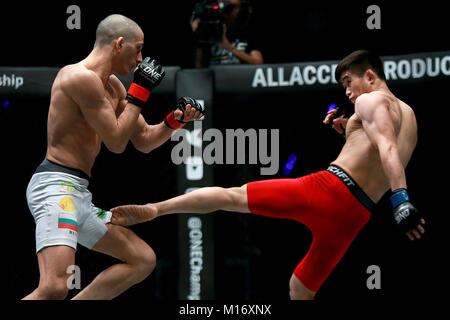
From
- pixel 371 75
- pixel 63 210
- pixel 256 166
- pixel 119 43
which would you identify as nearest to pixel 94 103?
pixel 119 43

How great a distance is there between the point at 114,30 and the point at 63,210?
0.97 m

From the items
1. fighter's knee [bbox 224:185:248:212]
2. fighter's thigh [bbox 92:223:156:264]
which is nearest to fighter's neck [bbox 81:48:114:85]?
fighter's thigh [bbox 92:223:156:264]

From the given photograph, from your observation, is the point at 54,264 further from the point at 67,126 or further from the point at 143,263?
the point at 67,126

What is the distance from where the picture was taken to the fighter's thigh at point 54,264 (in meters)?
2.74

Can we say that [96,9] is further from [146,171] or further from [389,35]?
[389,35]

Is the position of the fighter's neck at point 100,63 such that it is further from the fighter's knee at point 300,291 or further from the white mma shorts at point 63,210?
the fighter's knee at point 300,291

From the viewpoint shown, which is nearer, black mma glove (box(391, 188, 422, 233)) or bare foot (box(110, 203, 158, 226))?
black mma glove (box(391, 188, 422, 233))

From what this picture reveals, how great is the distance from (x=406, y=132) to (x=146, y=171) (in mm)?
2767

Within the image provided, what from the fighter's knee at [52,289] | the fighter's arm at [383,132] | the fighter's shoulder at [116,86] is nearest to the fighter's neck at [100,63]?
the fighter's shoulder at [116,86]

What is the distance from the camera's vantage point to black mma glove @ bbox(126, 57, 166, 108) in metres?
3.10

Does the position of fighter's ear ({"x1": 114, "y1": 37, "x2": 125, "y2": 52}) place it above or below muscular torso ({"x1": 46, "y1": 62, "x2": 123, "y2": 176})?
above

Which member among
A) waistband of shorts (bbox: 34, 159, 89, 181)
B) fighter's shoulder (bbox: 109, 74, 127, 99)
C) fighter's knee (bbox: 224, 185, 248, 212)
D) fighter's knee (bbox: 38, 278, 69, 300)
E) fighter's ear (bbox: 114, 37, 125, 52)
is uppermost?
fighter's ear (bbox: 114, 37, 125, 52)

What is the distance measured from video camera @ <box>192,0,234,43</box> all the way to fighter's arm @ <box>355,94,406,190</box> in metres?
1.73

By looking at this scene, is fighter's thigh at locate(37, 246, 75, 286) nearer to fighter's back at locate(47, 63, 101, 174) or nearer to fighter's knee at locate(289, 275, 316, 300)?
fighter's back at locate(47, 63, 101, 174)
